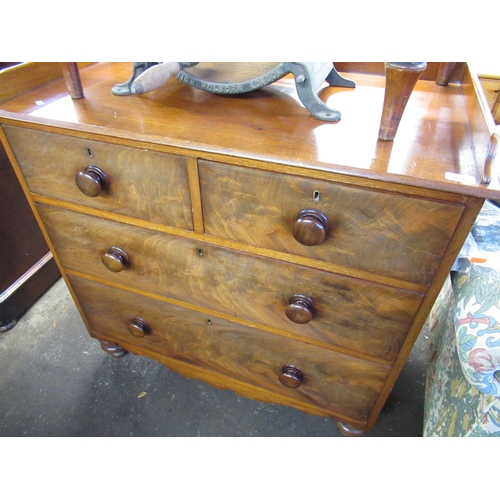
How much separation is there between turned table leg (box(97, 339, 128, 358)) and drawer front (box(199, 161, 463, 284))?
0.78 meters

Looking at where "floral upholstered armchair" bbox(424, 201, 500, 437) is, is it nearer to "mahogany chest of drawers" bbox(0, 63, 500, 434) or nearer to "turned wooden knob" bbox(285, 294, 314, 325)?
"mahogany chest of drawers" bbox(0, 63, 500, 434)

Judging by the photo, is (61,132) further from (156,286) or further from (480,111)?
(480,111)

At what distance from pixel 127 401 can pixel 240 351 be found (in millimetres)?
480

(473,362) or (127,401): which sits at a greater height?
(473,362)

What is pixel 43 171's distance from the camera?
85 cm

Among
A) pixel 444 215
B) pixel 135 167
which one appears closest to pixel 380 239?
pixel 444 215

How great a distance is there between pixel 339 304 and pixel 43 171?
2.35ft

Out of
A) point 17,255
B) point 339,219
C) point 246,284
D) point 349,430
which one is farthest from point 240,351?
point 17,255

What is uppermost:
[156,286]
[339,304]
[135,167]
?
[135,167]

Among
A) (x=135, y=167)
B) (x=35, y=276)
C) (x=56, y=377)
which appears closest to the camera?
(x=135, y=167)

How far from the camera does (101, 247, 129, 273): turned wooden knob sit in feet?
3.00

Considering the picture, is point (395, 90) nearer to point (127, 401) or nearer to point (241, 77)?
point (241, 77)

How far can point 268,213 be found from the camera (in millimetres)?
697

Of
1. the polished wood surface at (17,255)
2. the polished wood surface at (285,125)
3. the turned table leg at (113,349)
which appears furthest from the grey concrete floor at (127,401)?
the polished wood surface at (285,125)
